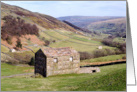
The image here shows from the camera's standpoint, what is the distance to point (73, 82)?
2031cm

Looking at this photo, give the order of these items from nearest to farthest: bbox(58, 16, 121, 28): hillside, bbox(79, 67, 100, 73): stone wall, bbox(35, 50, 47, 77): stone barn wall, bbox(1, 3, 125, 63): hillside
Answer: bbox(1, 3, 125, 63): hillside, bbox(35, 50, 47, 77): stone barn wall, bbox(79, 67, 100, 73): stone wall, bbox(58, 16, 121, 28): hillside

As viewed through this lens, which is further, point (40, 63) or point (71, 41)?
point (71, 41)

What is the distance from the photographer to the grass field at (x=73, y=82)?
1930 cm

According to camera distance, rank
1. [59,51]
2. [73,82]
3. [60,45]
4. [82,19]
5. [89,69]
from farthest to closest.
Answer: [82,19] → [89,69] → [59,51] → [60,45] → [73,82]

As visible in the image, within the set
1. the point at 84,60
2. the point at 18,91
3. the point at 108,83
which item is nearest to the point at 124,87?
the point at 108,83

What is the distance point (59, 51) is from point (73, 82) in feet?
9.85

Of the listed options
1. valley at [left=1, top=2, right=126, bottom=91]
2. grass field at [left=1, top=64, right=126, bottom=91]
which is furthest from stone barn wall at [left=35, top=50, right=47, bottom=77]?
grass field at [left=1, top=64, right=126, bottom=91]

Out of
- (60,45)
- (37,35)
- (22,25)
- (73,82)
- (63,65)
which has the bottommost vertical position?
(73,82)

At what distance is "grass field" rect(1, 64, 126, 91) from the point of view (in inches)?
760

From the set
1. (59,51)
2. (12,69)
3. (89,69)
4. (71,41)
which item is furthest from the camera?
(89,69)

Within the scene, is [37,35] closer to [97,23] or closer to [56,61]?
[56,61]

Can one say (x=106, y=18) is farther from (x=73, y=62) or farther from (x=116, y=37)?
(x=73, y=62)

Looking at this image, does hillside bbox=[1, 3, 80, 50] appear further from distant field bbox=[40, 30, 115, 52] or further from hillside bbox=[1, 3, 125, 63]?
distant field bbox=[40, 30, 115, 52]

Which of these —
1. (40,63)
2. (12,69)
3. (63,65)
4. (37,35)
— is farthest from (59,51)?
(12,69)
